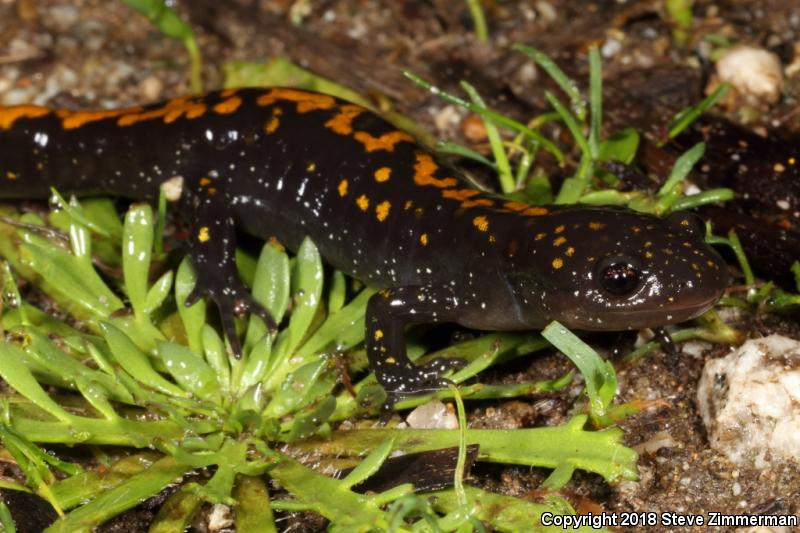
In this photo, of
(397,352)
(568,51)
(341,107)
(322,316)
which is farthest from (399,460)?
(568,51)

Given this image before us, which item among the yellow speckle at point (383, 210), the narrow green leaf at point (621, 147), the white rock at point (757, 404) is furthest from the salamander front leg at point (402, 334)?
the narrow green leaf at point (621, 147)

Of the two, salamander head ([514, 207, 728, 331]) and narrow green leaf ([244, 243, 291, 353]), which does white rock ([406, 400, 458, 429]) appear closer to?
salamander head ([514, 207, 728, 331])

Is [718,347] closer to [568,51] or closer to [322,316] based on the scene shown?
[322,316]

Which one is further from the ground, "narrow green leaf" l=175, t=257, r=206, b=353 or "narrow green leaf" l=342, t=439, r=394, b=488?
"narrow green leaf" l=175, t=257, r=206, b=353

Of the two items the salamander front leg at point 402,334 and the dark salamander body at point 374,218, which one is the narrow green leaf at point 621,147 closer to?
the dark salamander body at point 374,218

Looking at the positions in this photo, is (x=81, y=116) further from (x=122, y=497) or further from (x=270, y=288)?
(x=122, y=497)

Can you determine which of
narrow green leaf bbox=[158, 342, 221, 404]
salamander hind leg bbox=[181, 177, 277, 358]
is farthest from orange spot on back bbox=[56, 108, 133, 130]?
narrow green leaf bbox=[158, 342, 221, 404]
